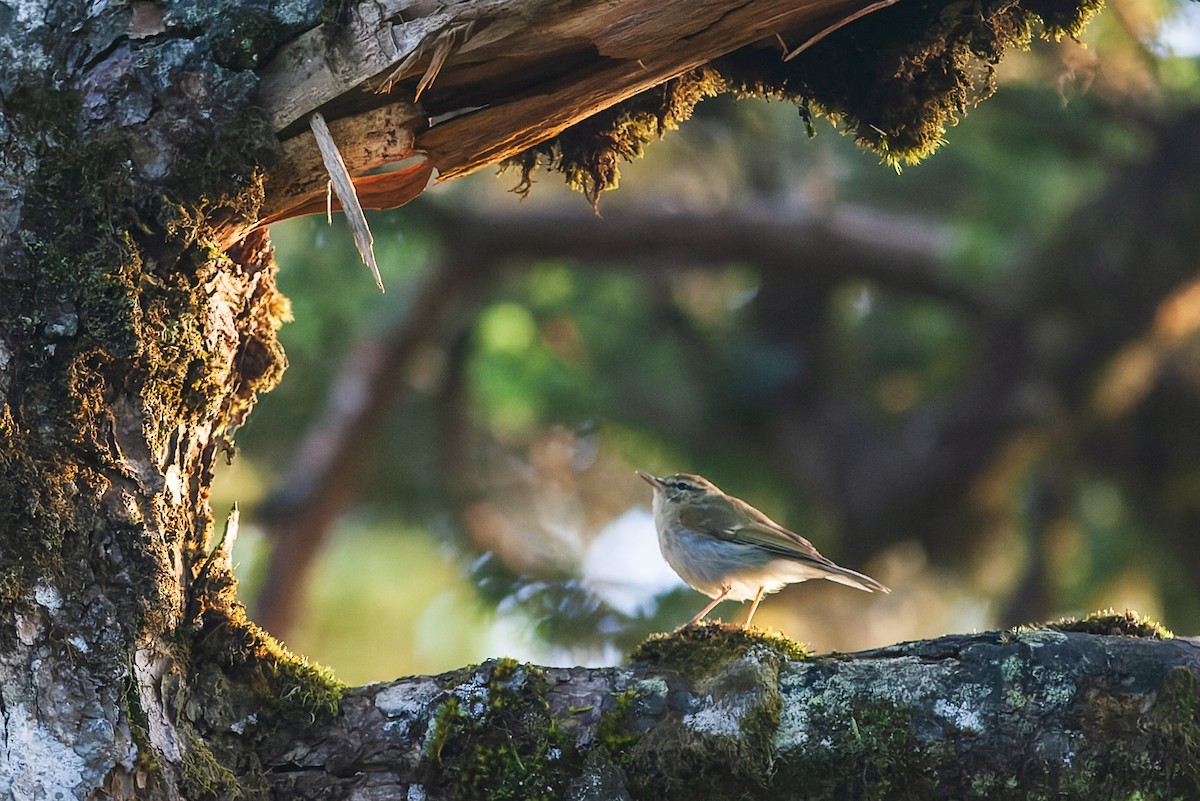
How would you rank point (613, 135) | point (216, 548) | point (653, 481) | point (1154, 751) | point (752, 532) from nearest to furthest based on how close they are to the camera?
1. point (1154, 751)
2. point (216, 548)
3. point (613, 135)
4. point (752, 532)
5. point (653, 481)

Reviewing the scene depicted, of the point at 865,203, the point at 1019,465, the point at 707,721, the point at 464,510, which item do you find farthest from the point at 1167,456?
the point at 707,721

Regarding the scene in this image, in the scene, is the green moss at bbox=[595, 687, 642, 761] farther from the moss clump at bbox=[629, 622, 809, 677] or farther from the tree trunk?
the moss clump at bbox=[629, 622, 809, 677]

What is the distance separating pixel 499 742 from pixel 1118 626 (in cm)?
125

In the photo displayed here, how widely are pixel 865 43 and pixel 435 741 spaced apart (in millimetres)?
1687

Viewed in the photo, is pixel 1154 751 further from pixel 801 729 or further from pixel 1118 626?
pixel 801 729

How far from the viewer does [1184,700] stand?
2131 mm

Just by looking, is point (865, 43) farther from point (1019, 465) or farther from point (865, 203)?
point (865, 203)

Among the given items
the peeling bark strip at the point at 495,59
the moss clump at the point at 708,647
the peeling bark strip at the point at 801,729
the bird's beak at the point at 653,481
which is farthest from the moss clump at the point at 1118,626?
the bird's beak at the point at 653,481

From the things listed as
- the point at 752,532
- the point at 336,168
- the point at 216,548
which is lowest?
the point at 752,532

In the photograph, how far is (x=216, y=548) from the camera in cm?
248

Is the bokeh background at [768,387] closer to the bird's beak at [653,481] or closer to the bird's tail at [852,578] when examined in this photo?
the bird's beak at [653,481]

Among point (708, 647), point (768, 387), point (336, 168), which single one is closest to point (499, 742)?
point (708, 647)

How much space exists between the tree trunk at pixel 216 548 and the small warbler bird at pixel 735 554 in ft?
5.04

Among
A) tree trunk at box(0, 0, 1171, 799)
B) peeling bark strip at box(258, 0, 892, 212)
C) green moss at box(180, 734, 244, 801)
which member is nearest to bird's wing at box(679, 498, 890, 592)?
tree trunk at box(0, 0, 1171, 799)
